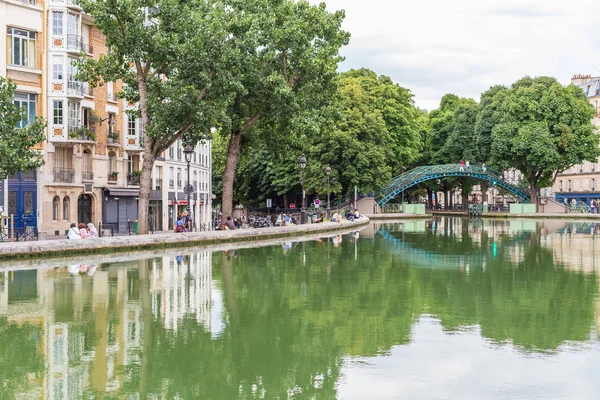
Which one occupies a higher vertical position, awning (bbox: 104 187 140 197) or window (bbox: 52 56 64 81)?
window (bbox: 52 56 64 81)

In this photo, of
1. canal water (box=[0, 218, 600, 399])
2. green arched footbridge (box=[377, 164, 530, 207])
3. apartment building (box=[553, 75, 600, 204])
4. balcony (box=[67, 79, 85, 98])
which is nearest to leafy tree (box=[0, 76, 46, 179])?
canal water (box=[0, 218, 600, 399])

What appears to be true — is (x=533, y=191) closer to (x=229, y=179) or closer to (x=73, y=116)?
(x=229, y=179)

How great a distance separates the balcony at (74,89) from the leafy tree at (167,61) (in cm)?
937

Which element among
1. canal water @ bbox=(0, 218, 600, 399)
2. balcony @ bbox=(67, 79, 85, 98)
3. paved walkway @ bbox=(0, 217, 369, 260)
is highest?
balcony @ bbox=(67, 79, 85, 98)

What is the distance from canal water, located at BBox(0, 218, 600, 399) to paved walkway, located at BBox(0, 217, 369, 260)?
155 inches

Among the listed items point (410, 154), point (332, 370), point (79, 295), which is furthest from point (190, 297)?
point (410, 154)

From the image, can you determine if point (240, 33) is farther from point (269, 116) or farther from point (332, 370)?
point (332, 370)

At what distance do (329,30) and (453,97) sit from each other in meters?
65.5

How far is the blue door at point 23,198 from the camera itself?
4572 cm

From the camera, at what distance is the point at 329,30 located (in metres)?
47.6

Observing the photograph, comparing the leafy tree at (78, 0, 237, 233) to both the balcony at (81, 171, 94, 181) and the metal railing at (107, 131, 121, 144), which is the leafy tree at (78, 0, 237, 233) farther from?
the metal railing at (107, 131, 121, 144)

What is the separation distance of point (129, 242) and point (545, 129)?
6115 centimetres

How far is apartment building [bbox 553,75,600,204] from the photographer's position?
110 m

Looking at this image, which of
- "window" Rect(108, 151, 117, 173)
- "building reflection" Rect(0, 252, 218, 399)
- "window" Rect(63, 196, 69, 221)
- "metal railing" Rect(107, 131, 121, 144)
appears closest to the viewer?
"building reflection" Rect(0, 252, 218, 399)
